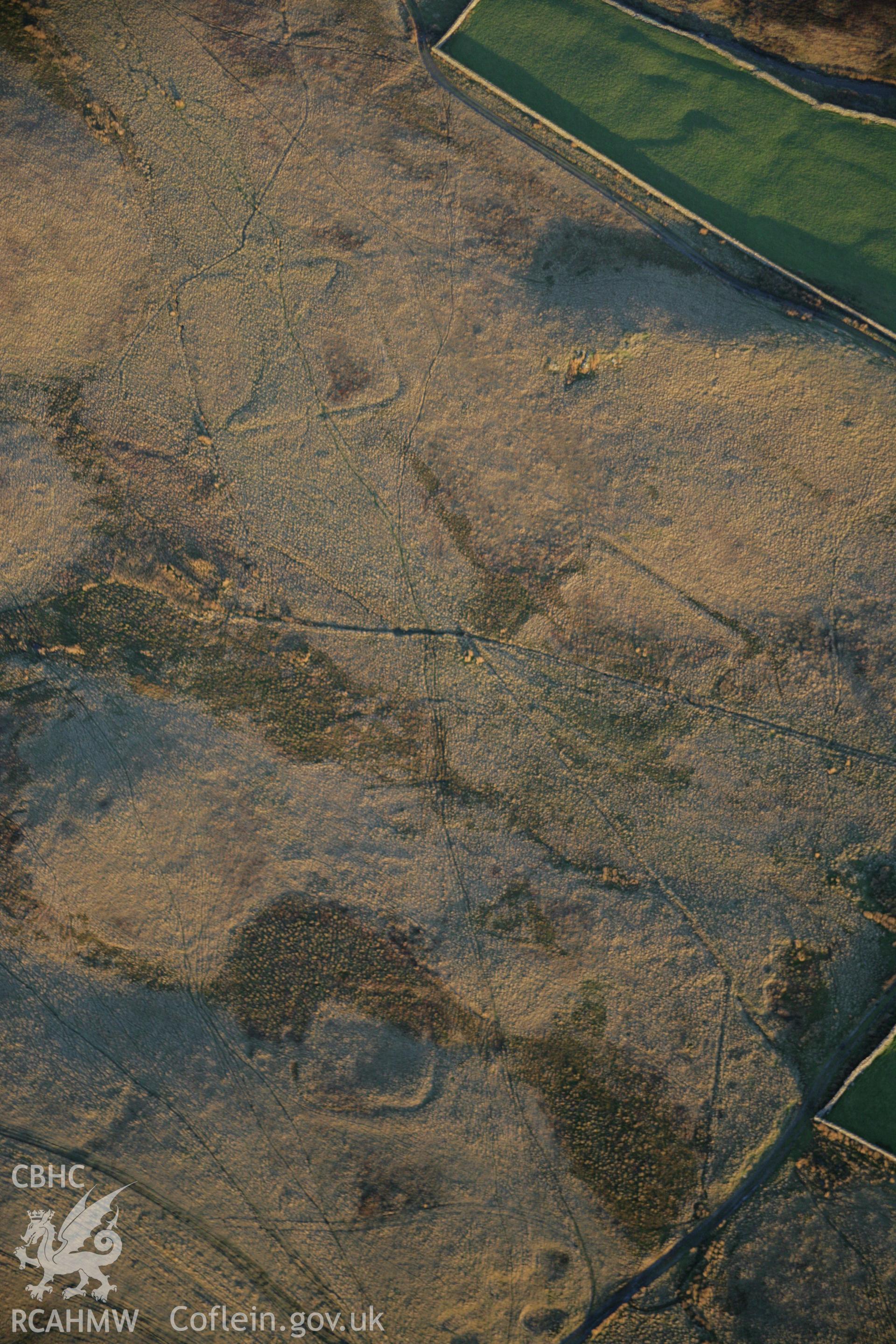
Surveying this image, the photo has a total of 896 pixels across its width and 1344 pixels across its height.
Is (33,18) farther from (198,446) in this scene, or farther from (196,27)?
(198,446)

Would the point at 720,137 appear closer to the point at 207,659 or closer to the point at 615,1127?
the point at 207,659

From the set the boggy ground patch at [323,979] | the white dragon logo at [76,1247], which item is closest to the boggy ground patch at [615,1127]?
the boggy ground patch at [323,979]

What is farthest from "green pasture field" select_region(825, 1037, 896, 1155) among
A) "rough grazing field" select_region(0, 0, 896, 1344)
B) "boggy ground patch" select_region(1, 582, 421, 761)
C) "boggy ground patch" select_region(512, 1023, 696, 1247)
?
"boggy ground patch" select_region(1, 582, 421, 761)

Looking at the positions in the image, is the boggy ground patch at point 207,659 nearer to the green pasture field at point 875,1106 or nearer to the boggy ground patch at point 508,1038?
the boggy ground patch at point 508,1038

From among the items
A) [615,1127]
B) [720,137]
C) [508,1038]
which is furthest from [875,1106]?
[720,137]

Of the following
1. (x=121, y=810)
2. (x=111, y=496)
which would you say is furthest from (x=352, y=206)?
(x=121, y=810)

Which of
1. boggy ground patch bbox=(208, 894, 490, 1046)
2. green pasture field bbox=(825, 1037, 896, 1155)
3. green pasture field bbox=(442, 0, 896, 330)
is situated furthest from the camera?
green pasture field bbox=(442, 0, 896, 330)

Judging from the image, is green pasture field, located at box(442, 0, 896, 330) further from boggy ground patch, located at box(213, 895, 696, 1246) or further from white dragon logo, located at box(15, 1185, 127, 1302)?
white dragon logo, located at box(15, 1185, 127, 1302)
